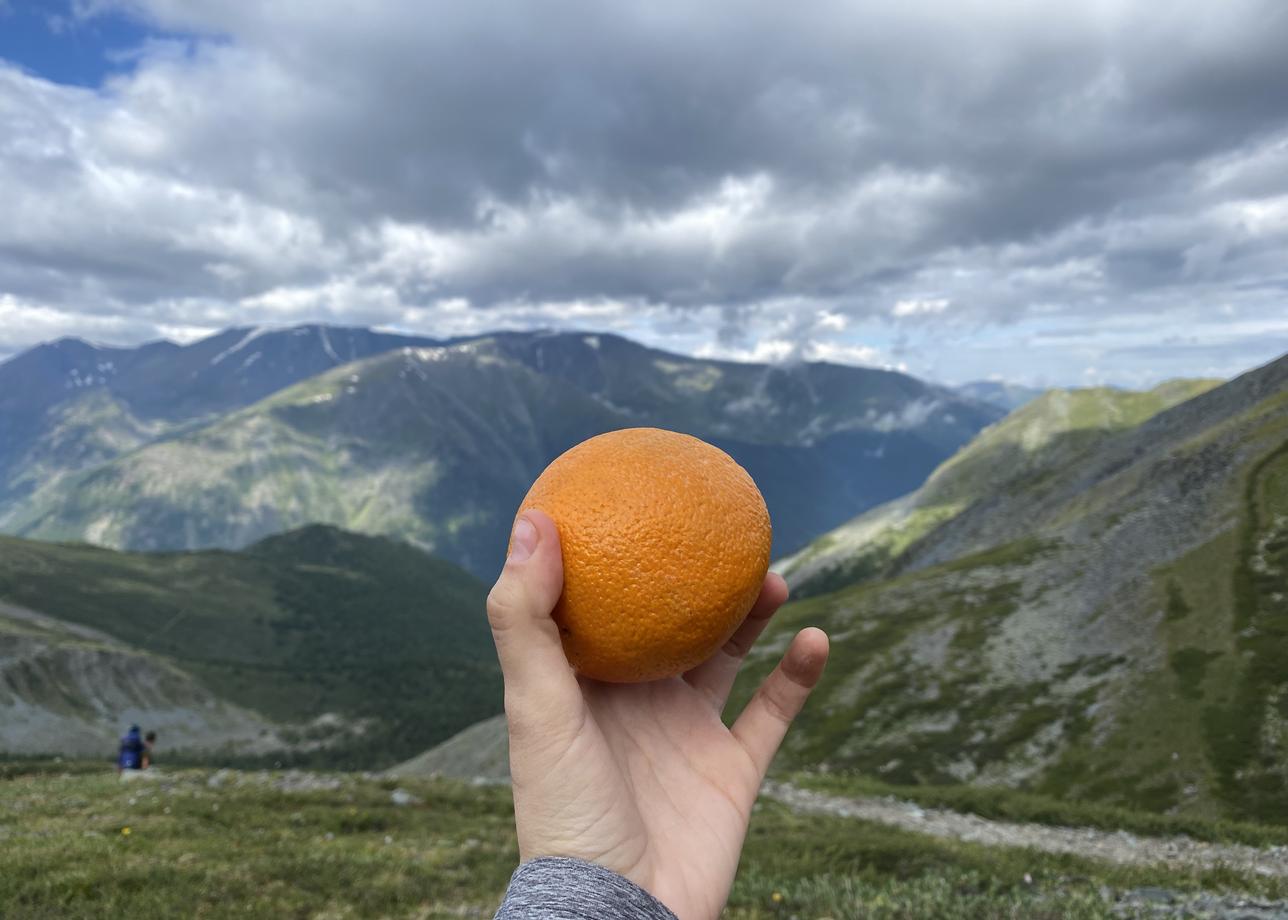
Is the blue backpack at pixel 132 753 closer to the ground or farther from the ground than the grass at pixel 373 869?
closer to the ground

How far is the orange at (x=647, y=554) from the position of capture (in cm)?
455

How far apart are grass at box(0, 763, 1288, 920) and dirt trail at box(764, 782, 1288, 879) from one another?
19.7ft

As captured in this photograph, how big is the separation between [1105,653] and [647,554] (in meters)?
82.9

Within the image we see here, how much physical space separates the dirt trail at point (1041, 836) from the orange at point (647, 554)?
53.5ft

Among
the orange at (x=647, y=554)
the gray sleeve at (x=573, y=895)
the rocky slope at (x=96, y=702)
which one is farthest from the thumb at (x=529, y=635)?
the rocky slope at (x=96, y=702)

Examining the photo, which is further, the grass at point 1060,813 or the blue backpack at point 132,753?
the blue backpack at point 132,753

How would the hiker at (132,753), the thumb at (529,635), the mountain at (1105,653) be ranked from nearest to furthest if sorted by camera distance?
1. the thumb at (529,635)
2. the hiker at (132,753)
3. the mountain at (1105,653)

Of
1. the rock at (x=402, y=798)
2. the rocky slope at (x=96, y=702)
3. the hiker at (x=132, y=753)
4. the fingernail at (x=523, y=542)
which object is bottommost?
the rocky slope at (x=96, y=702)

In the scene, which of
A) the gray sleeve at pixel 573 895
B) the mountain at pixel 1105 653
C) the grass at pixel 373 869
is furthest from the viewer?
the mountain at pixel 1105 653

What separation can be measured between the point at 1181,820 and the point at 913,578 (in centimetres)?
9843

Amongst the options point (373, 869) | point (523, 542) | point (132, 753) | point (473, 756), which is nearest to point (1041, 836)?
point (373, 869)

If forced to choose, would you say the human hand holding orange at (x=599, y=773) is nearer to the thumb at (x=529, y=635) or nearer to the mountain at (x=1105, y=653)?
the thumb at (x=529, y=635)

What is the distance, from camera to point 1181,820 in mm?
23625

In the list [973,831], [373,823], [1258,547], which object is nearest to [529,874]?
[373,823]
